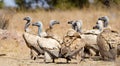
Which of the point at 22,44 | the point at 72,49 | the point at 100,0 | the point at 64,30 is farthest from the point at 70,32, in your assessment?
the point at 100,0

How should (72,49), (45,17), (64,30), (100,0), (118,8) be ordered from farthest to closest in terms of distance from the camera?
(100,0)
(45,17)
(64,30)
(118,8)
(72,49)

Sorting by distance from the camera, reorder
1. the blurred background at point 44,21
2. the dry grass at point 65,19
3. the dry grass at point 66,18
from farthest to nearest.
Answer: the dry grass at point 66,18, the dry grass at point 65,19, the blurred background at point 44,21

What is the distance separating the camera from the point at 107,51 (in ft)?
44.7

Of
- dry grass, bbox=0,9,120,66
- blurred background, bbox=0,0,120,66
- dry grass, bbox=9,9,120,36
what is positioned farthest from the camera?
dry grass, bbox=9,9,120,36

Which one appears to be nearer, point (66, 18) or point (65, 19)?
point (65, 19)

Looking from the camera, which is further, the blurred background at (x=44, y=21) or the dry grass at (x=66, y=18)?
the dry grass at (x=66, y=18)

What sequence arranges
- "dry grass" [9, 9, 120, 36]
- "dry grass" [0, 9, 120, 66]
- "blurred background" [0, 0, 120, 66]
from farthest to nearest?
"dry grass" [9, 9, 120, 36], "dry grass" [0, 9, 120, 66], "blurred background" [0, 0, 120, 66]

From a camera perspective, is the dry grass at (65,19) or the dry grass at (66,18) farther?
the dry grass at (66,18)

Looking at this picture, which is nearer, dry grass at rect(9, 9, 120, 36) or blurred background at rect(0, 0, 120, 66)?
blurred background at rect(0, 0, 120, 66)

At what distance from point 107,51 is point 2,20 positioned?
13185 mm

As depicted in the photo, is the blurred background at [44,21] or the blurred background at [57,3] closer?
the blurred background at [44,21]

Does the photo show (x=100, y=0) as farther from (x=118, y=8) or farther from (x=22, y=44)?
(x=22, y=44)

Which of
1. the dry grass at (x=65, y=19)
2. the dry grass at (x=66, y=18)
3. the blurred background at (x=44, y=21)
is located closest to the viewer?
the blurred background at (x=44, y=21)

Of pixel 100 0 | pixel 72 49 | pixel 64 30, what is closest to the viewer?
pixel 72 49
